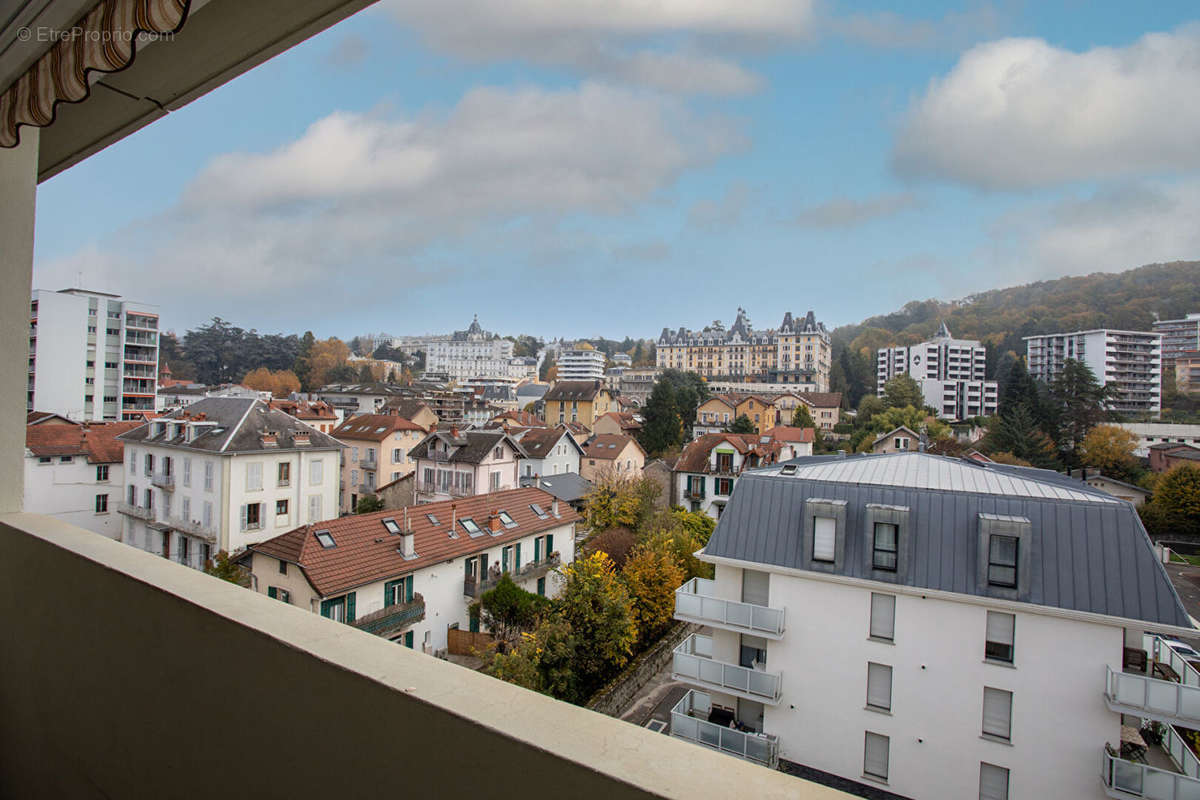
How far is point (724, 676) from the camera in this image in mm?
6055

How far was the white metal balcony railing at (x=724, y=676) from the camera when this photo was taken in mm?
5828

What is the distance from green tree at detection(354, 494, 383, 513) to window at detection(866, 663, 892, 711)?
44.4 feet

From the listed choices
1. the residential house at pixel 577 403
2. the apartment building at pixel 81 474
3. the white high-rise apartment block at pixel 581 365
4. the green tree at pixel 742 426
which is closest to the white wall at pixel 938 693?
the apartment building at pixel 81 474

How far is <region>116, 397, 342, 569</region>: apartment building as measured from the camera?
1066cm

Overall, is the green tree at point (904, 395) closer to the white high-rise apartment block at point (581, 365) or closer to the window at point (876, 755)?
the window at point (876, 755)

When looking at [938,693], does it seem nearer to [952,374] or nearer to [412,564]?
[412,564]

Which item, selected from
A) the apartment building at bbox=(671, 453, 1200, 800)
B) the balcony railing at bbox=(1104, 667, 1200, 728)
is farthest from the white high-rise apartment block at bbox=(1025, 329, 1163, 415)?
the balcony railing at bbox=(1104, 667, 1200, 728)

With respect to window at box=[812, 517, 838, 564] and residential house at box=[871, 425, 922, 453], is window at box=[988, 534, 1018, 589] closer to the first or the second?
window at box=[812, 517, 838, 564]

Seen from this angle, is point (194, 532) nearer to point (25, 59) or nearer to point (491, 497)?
point (491, 497)

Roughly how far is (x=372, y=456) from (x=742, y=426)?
52.5 ft

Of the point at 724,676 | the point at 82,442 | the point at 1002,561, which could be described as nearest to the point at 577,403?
the point at 82,442

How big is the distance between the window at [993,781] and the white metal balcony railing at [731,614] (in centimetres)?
191

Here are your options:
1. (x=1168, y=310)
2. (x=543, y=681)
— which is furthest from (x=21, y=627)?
(x=1168, y=310)

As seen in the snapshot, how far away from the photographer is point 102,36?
2.97 ft
